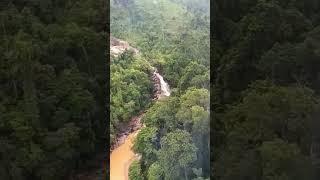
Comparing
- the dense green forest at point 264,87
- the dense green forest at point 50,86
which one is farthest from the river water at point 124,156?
the dense green forest at point 264,87

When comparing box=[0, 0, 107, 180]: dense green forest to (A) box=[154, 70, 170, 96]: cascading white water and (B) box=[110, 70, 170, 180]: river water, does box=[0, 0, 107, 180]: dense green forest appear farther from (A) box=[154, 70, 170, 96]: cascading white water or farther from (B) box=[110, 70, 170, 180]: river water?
(A) box=[154, 70, 170, 96]: cascading white water

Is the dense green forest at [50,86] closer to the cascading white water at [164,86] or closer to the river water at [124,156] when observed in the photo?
the river water at [124,156]

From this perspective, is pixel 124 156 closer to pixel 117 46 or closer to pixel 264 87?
pixel 117 46

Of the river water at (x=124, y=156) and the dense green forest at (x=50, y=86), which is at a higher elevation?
the dense green forest at (x=50, y=86)

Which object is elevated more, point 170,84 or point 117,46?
point 117,46

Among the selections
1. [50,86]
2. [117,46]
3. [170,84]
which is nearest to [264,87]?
[170,84]

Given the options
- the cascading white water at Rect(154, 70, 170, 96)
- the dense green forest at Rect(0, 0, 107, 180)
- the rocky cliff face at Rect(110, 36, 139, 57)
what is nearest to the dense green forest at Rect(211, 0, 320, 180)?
the cascading white water at Rect(154, 70, 170, 96)
